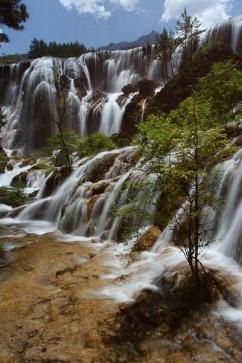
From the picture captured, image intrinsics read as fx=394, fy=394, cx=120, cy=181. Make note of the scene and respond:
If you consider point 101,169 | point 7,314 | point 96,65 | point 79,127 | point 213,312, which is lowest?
point 7,314

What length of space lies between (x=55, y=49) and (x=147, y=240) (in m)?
89.8

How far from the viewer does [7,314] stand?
6.82m

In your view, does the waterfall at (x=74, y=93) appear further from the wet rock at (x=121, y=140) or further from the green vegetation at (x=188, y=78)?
the wet rock at (x=121, y=140)

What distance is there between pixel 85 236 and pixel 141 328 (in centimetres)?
765

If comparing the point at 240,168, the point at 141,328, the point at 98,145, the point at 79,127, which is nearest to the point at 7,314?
the point at 141,328

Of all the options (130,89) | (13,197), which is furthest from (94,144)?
(130,89)

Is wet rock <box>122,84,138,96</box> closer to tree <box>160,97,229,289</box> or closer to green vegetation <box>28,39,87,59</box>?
tree <box>160,97,229,289</box>

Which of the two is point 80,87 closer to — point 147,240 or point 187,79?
point 187,79

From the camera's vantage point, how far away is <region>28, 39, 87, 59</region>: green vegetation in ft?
278

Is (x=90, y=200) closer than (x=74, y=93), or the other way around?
(x=90, y=200)

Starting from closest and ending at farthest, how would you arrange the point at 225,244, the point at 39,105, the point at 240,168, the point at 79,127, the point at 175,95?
1. the point at 225,244
2. the point at 240,168
3. the point at 175,95
4. the point at 79,127
5. the point at 39,105

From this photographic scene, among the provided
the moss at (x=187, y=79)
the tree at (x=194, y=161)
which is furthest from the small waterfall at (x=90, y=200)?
the moss at (x=187, y=79)

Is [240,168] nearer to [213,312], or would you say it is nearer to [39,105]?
[213,312]

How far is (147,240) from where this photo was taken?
10.3m
